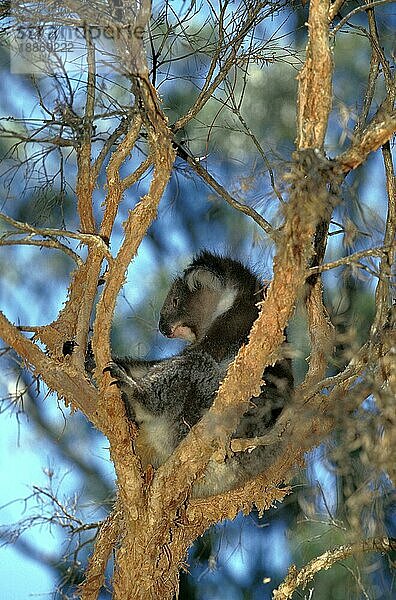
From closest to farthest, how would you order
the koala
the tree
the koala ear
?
the tree < the koala < the koala ear

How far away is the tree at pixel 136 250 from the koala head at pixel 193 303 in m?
0.49

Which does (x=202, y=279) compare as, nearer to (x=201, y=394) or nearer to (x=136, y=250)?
(x=201, y=394)

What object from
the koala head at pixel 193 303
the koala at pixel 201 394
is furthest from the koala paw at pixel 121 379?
the koala head at pixel 193 303

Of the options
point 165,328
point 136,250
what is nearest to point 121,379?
point 136,250

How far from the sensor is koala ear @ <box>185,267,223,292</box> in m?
2.82

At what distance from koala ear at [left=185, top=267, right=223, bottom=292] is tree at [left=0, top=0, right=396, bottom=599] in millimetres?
488

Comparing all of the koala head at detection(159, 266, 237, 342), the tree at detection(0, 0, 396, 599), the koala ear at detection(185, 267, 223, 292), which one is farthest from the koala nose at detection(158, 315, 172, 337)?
the tree at detection(0, 0, 396, 599)

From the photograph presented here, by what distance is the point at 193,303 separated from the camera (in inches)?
115

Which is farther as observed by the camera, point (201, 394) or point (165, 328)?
point (165, 328)

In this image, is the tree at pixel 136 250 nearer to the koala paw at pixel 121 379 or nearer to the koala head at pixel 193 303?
the koala paw at pixel 121 379

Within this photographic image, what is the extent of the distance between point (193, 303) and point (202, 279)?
0.34ft

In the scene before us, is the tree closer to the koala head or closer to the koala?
the koala

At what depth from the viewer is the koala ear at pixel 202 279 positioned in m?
2.82

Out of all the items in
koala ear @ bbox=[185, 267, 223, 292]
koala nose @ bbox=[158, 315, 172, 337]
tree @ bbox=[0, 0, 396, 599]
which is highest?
koala ear @ bbox=[185, 267, 223, 292]
